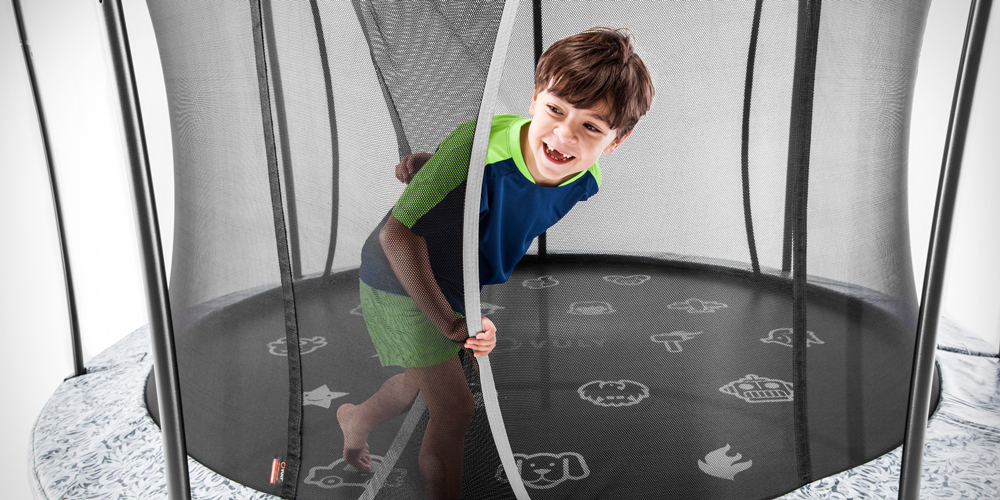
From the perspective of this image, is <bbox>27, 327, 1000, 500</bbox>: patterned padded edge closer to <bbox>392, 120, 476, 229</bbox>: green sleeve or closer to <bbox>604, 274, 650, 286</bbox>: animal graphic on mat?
<bbox>604, 274, 650, 286</bbox>: animal graphic on mat

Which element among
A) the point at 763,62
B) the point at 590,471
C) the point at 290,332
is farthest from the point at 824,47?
the point at 290,332

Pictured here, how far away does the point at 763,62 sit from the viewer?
89 cm

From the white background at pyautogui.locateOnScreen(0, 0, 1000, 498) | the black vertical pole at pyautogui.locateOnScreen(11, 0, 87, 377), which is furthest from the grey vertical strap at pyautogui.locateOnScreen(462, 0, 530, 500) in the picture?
the black vertical pole at pyautogui.locateOnScreen(11, 0, 87, 377)

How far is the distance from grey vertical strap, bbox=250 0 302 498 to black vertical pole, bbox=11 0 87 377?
78 cm

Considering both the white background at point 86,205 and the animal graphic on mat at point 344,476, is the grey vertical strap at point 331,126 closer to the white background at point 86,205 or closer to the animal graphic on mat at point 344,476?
the animal graphic on mat at point 344,476

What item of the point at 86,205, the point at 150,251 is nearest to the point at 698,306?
the point at 150,251

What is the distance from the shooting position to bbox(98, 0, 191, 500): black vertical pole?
62 centimetres

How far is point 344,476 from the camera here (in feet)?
2.76

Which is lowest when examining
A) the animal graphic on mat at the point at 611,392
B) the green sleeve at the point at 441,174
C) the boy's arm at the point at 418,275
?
the animal graphic on mat at the point at 611,392

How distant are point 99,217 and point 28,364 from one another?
1.40ft

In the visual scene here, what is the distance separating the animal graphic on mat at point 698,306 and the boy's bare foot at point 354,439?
50cm

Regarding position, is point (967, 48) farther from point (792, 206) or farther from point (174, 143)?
point (174, 143)

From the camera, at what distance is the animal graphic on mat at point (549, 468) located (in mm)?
944

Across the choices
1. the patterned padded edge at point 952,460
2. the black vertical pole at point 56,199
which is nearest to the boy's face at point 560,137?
the patterned padded edge at point 952,460
